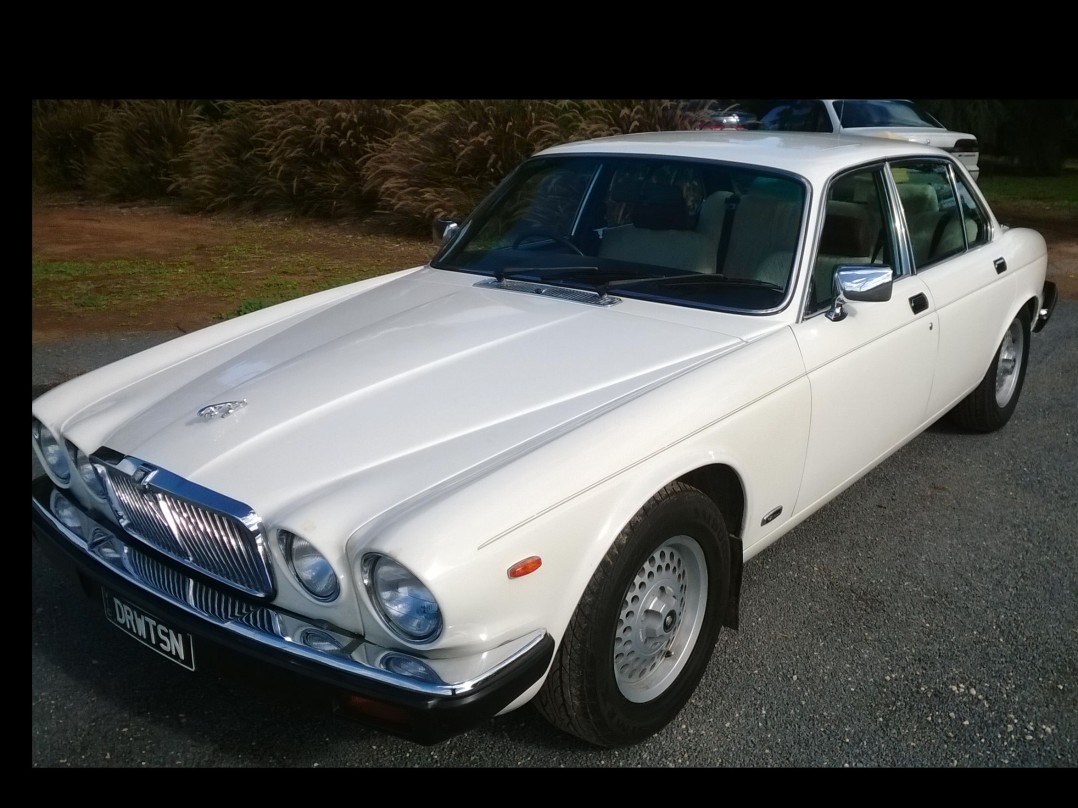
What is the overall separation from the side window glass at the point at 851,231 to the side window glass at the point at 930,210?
185 mm

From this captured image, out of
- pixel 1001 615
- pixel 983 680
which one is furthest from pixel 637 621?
pixel 1001 615

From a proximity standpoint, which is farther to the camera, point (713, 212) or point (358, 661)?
point (713, 212)

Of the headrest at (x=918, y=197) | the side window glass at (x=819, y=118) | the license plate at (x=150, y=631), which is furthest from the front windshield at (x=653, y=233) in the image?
the side window glass at (x=819, y=118)

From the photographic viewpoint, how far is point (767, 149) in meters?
3.73

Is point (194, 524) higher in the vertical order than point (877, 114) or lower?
lower

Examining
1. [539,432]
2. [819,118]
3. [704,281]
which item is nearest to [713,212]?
[704,281]

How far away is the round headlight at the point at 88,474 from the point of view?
2724 mm

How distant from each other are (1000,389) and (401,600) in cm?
415

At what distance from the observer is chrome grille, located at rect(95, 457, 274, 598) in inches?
90.4

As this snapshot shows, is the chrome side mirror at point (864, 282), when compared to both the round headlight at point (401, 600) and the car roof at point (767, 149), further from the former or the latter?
the round headlight at point (401, 600)

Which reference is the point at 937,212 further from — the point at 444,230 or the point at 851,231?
the point at 444,230

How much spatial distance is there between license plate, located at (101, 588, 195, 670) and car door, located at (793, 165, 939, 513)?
6.80 feet

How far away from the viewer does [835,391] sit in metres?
3.26

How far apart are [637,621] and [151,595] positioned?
4.46ft
